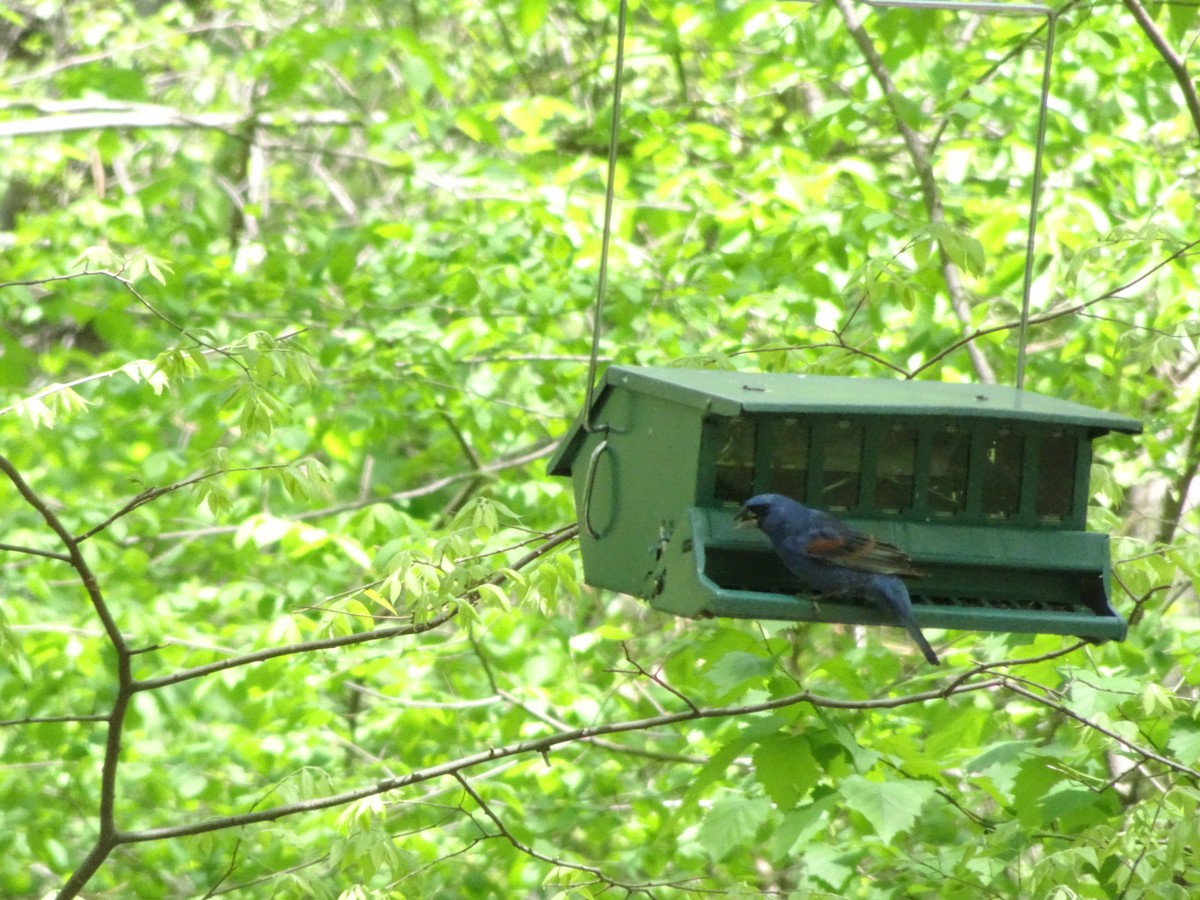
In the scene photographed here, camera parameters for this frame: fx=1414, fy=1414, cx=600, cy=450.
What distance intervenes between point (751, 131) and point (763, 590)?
5815 millimetres

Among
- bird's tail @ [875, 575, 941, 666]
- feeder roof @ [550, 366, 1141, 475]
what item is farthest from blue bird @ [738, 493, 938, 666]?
feeder roof @ [550, 366, 1141, 475]

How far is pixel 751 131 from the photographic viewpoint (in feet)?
27.4

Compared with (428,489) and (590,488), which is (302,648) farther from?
(428,489)

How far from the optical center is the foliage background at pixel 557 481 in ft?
Answer: 11.7

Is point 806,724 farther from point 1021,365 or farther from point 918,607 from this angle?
point 1021,365

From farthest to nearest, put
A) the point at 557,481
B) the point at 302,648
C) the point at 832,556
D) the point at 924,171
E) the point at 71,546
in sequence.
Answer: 1. the point at 557,481
2. the point at 924,171
3. the point at 302,648
4. the point at 71,546
5. the point at 832,556

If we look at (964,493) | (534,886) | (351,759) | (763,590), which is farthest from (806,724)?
(351,759)

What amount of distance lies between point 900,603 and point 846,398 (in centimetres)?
41

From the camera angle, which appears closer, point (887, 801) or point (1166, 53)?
point (887, 801)

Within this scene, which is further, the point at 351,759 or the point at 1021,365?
the point at 351,759

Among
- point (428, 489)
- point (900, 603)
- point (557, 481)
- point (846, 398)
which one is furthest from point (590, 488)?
point (428, 489)

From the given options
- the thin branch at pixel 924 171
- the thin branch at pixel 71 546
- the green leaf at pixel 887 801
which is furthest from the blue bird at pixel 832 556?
the thin branch at pixel 924 171

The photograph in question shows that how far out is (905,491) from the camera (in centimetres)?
298

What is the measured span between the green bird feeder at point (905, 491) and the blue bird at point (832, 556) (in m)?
0.04
